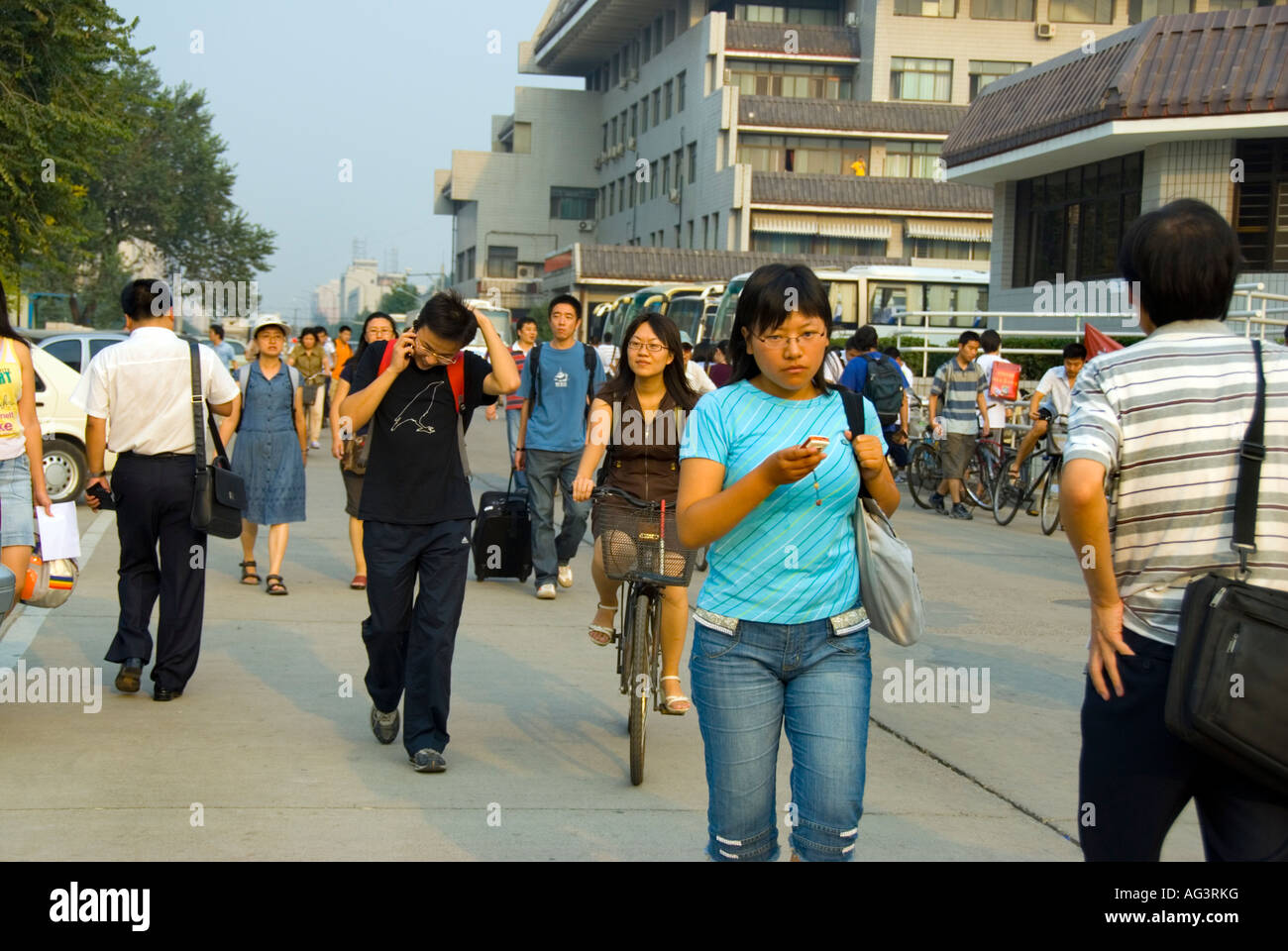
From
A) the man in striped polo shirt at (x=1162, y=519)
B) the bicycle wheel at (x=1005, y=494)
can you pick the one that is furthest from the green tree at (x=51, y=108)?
the man in striped polo shirt at (x=1162, y=519)

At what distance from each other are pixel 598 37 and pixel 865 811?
254 ft

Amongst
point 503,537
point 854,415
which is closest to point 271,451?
point 503,537

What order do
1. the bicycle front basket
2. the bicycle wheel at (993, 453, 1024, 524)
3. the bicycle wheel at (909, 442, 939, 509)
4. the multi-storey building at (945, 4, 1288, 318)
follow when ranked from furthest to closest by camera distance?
the multi-storey building at (945, 4, 1288, 318)
the bicycle wheel at (909, 442, 939, 509)
the bicycle wheel at (993, 453, 1024, 524)
the bicycle front basket

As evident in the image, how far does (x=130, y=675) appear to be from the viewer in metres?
7.27

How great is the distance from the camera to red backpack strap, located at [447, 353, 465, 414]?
6.24 m

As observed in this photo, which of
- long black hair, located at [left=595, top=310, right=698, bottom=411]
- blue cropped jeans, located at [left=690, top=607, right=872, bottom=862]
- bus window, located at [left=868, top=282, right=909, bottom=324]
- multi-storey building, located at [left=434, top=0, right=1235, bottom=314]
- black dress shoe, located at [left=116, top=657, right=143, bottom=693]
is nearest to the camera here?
blue cropped jeans, located at [left=690, top=607, right=872, bottom=862]

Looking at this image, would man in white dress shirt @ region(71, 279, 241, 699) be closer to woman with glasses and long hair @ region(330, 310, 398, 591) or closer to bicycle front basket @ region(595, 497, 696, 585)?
woman with glasses and long hair @ region(330, 310, 398, 591)

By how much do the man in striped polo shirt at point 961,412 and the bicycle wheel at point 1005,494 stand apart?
62 cm

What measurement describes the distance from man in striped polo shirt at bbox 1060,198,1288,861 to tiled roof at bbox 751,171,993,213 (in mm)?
58006

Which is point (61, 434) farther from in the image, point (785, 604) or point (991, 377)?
point (785, 604)

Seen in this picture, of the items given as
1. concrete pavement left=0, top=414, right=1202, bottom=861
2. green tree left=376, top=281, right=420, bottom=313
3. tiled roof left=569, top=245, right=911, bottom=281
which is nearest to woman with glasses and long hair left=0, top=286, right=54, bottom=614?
concrete pavement left=0, top=414, right=1202, bottom=861

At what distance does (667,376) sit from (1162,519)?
175 inches

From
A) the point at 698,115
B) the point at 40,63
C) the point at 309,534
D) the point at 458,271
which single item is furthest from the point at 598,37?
the point at 309,534

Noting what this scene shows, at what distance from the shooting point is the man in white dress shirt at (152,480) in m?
7.14
